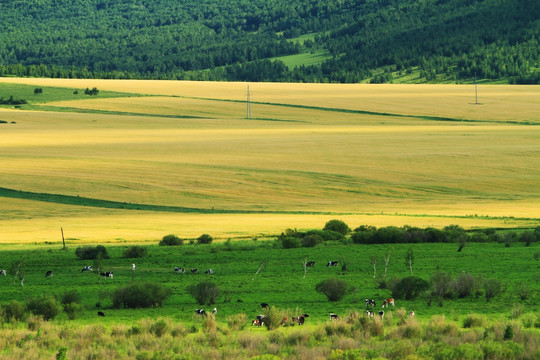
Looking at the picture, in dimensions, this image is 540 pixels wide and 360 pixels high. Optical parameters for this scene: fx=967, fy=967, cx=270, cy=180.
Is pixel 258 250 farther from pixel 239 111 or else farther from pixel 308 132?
pixel 239 111

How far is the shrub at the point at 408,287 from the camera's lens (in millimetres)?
29969

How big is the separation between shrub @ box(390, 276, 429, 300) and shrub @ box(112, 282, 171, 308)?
7147 millimetres

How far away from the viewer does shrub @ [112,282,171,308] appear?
29234 mm

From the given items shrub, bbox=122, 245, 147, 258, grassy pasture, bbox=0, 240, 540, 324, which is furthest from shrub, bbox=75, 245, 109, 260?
shrub, bbox=122, 245, 147, 258

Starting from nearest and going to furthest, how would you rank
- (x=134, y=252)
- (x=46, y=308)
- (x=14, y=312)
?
(x=14, y=312) → (x=46, y=308) → (x=134, y=252)

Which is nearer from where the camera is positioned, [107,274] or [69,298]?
[69,298]

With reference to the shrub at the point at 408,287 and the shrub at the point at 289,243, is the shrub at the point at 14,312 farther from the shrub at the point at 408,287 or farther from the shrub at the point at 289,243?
the shrub at the point at 289,243

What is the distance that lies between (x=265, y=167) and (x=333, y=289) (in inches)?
1962

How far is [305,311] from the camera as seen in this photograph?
27953 millimetres

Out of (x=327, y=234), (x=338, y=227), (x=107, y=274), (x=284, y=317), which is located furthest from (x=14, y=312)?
(x=338, y=227)

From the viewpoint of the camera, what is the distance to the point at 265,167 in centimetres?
7938

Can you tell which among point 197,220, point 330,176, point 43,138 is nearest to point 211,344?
point 197,220

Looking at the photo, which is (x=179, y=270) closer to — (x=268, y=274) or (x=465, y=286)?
(x=268, y=274)

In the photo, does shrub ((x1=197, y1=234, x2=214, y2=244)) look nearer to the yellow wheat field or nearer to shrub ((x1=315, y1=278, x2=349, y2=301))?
the yellow wheat field
